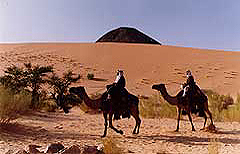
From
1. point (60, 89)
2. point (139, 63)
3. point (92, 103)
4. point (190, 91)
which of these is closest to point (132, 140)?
point (92, 103)

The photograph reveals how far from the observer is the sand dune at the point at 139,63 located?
119 ft

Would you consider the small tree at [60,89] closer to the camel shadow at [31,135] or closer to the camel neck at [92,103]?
the camel shadow at [31,135]

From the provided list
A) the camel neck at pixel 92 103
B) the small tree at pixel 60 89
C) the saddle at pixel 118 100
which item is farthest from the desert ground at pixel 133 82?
the small tree at pixel 60 89

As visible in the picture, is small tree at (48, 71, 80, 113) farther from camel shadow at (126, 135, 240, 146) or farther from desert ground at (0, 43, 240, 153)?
camel shadow at (126, 135, 240, 146)

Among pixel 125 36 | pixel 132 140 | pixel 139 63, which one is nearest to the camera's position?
pixel 132 140

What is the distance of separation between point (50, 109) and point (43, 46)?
44.3m

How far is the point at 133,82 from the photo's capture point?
37844 millimetres

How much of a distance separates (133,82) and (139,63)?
36.3ft

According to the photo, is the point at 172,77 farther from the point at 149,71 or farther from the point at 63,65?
the point at 63,65

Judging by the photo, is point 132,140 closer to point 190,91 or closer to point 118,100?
point 118,100

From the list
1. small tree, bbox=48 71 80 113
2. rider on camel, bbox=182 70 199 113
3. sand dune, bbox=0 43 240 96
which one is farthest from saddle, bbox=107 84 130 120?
sand dune, bbox=0 43 240 96

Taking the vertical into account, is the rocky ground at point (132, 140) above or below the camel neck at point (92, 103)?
below

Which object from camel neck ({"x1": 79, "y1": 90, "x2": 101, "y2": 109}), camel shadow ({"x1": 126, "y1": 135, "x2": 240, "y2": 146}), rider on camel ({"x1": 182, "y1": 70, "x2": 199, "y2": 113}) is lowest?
camel shadow ({"x1": 126, "y1": 135, "x2": 240, "y2": 146})

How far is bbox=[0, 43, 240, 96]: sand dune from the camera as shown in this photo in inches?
1422
